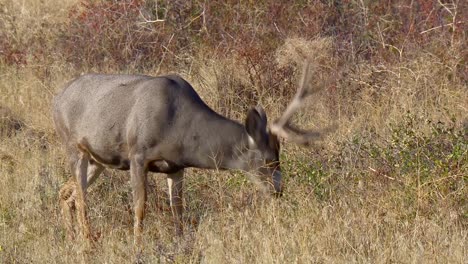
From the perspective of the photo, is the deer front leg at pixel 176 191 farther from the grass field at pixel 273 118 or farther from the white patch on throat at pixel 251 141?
the white patch on throat at pixel 251 141

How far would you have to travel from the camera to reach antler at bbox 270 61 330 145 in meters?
8.94

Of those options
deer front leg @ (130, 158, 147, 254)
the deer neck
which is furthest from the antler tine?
deer front leg @ (130, 158, 147, 254)

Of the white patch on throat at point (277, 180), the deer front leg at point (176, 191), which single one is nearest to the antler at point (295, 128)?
the white patch on throat at point (277, 180)

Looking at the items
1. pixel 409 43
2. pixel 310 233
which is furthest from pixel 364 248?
pixel 409 43

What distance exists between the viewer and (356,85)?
1330 centimetres

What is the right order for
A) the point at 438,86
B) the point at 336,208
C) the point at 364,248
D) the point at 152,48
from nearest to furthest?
1. the point at 364,248
2. the point at 336,208
3. the point at 438,86
4. the point at 152,48

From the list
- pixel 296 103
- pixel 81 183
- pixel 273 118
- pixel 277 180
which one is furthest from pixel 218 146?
pixel 273 118

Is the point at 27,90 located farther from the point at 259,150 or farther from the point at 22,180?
the point at 259,150

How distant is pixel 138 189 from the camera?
901 centimetres

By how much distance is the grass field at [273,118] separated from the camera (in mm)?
8031

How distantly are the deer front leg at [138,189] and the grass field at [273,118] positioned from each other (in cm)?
12

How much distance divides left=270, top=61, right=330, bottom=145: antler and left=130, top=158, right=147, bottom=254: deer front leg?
1.12m

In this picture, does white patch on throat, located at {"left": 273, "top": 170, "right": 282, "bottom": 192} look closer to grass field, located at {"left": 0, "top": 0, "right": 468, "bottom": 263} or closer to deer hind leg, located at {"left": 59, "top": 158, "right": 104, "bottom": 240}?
grass field, located at {"left": 0, "top": 0, "right": 468, "bottom": 263}

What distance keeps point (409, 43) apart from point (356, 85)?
56.5 inches
